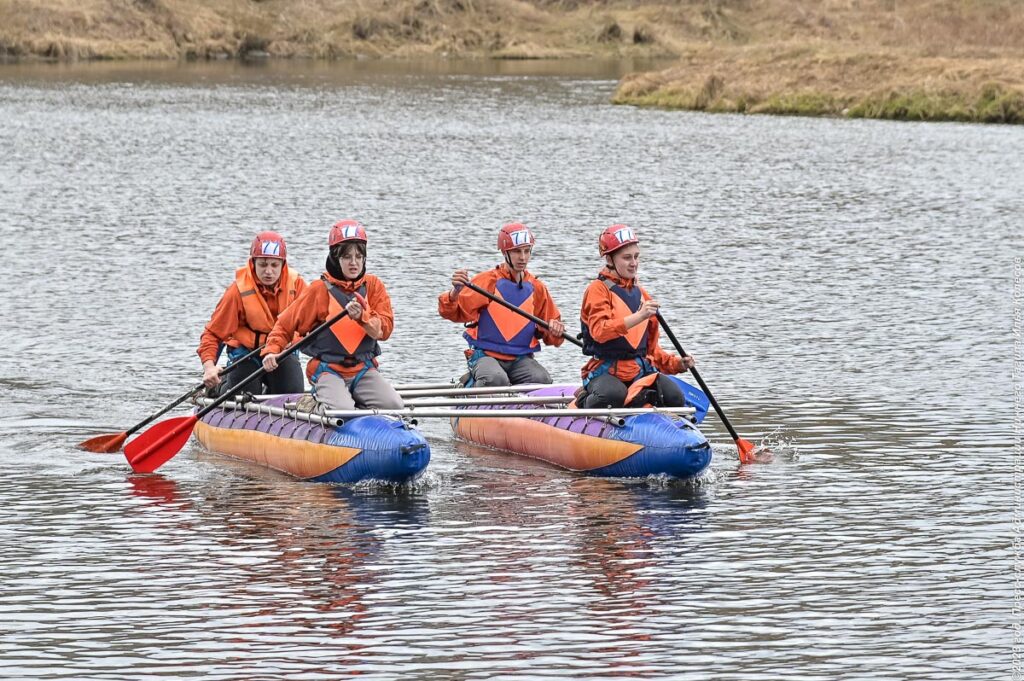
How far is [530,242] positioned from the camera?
1955 cm

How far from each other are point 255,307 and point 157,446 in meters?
1.86

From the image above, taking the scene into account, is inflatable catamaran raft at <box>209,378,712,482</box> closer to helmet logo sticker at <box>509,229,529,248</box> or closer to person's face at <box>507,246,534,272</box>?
person's face at <box>507,246,534,272</box>

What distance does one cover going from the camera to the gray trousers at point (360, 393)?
18.1 metres

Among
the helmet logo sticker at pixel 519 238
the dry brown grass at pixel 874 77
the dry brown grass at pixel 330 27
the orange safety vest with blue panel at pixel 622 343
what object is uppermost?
the dry brown grass at pixel 330 27

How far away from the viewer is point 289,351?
17812 mm

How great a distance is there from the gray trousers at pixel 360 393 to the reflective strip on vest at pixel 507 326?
1.92m

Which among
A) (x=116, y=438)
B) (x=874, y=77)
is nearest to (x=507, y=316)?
(x=116, y=438)

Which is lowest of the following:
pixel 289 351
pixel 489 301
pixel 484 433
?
pixel 484 433

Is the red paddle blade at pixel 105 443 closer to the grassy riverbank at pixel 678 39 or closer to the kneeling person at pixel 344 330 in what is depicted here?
the kneeling person at pixel 344 330

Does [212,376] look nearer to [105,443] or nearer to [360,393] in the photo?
[360,393]

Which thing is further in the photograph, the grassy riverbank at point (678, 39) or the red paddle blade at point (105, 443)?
the grassy riverbank at point (678, 39)

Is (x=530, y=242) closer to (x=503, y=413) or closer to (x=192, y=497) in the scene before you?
(x=503, y=413)

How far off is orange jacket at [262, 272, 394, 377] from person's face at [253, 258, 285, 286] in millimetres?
940

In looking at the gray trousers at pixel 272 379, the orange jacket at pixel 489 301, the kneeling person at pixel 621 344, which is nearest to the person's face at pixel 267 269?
the gray trousers at pixel 272 379
